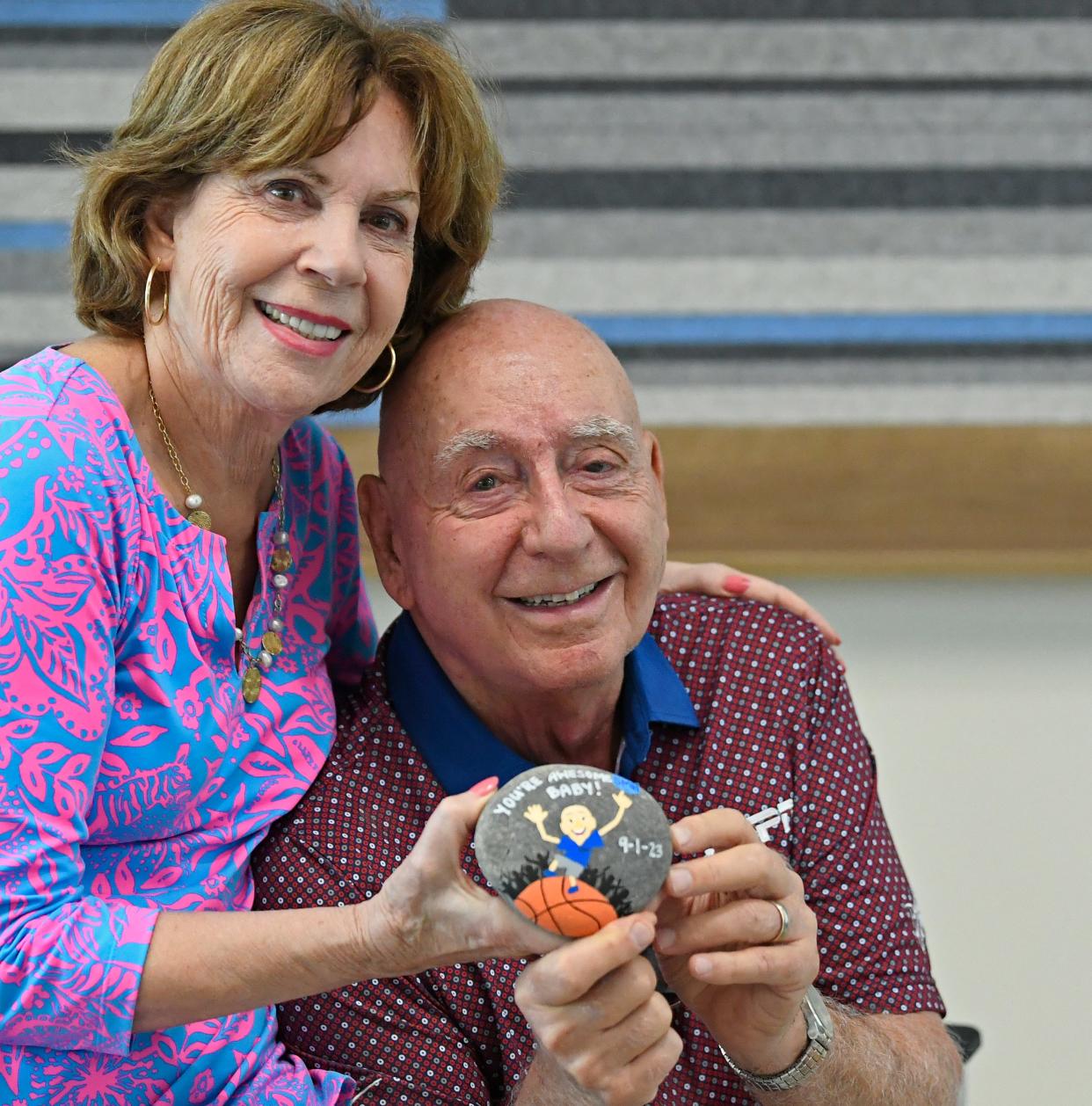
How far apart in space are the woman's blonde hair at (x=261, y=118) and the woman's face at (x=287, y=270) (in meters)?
0.03

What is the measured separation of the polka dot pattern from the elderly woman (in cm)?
5

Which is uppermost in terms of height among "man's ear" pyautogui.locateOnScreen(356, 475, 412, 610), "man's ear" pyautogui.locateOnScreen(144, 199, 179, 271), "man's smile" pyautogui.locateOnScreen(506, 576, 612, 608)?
"man's ear" pyautogui.locateOnScreen(144, 199, 179, 271)

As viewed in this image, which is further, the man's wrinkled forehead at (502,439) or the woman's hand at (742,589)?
Result: the woman's hand at (742,589)

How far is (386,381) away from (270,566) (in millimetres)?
231

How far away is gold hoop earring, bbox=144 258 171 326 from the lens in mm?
1441

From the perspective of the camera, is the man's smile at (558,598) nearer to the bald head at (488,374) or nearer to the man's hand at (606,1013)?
the bald head at (488,374)

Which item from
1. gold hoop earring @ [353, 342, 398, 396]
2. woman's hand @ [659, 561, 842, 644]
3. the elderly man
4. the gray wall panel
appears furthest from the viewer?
the gray wall panel

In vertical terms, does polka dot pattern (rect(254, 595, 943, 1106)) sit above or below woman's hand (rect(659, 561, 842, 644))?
below

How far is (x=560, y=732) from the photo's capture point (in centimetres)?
165

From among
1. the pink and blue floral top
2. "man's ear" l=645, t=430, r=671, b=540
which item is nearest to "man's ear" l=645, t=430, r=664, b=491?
"man's ear" l=645, t=430, r=671, b=540

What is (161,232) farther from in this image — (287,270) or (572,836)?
(572,836)

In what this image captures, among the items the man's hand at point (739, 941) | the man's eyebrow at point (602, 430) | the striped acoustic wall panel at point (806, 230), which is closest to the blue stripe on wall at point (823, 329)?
the striped acoustic wall panel at point (806, 230)

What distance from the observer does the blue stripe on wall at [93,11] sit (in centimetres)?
246

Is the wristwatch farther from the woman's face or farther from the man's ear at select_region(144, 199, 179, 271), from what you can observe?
the man's ear at select_region(144, 199, 179, 271)
